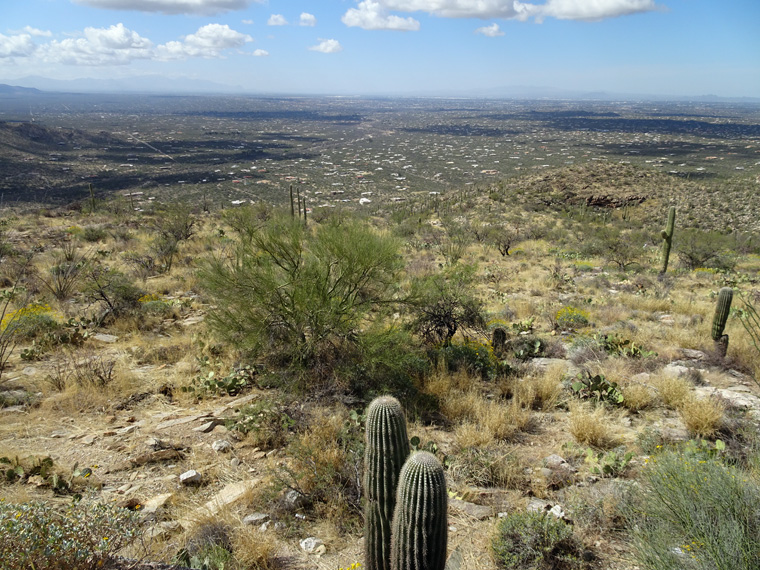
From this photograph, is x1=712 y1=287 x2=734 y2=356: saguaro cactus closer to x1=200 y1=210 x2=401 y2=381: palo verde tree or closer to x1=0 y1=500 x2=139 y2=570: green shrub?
x1=200 y1=210 x2=401 y2=381: palo verde tree

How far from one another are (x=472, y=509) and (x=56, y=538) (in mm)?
3103

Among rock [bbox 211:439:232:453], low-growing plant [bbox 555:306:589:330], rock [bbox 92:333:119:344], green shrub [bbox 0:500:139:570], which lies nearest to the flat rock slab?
rock [bbox 211:439:232:453]

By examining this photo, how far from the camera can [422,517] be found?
268cm

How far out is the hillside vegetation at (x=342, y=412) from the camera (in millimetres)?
3250

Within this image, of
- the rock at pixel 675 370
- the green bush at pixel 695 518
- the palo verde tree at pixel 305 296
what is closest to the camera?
the green bush at pixel 695 518

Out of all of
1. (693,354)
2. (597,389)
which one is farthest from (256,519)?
(693,354)

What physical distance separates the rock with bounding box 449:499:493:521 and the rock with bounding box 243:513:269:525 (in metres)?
1.68

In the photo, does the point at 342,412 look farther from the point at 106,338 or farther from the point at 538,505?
the point at 106,338

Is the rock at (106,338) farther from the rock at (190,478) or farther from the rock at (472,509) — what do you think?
the rock at (472,509)

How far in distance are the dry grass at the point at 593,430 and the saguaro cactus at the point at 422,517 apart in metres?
2.85

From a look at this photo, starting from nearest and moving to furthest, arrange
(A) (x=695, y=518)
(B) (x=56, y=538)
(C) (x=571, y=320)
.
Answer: (B) (x=56, y=538) < (A) (x=695, y=518) < (C) (x=571, y=320)

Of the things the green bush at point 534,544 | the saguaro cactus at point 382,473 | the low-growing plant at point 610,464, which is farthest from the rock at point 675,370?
the saguaro cactus at point 382,473

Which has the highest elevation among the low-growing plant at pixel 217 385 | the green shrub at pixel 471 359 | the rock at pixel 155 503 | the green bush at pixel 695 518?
the green bush at pixel 695 518

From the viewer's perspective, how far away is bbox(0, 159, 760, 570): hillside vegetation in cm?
325
